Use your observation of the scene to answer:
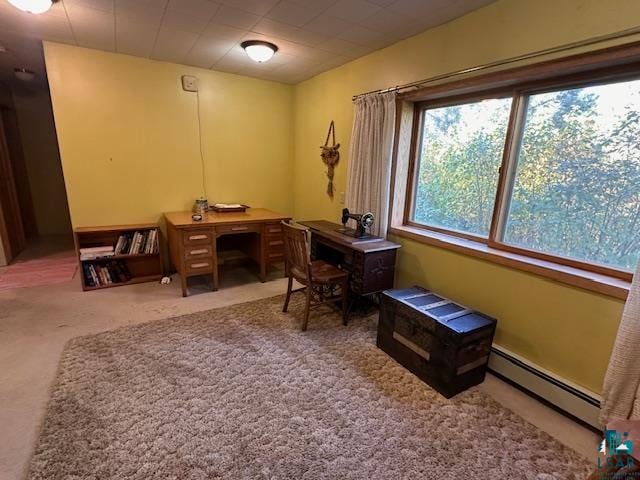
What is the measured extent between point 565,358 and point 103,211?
4.18m

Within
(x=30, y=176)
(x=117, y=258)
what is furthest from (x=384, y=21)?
(x=30, y=176)

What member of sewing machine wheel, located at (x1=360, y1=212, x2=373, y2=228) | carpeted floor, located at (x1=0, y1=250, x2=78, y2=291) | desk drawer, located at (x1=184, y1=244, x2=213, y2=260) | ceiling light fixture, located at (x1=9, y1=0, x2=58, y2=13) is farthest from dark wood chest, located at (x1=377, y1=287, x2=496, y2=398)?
carpeted floor, located at (x1=0, y1=250, x2=78, y2=291)

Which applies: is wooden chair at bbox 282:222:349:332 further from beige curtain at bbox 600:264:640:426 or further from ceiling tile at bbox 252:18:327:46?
beige curtain at bbox 600:264:640:426

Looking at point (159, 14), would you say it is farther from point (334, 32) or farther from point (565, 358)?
point (565, 358)

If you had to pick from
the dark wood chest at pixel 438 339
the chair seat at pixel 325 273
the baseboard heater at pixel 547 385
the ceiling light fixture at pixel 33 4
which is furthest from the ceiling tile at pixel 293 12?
the baseboard heater at pixel 547 385

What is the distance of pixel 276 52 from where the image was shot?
9.63 feet

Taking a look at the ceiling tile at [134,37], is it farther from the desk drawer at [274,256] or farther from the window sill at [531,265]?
the window sill at [531,265]

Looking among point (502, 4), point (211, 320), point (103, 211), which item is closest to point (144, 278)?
point (103, 211)

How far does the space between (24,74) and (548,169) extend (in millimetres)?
5547

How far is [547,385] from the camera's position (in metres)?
1.83

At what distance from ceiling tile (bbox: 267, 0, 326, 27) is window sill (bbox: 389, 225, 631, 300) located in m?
1.81

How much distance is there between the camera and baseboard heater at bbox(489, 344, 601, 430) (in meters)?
1.67

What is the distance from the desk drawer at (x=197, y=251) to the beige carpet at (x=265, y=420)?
920mm

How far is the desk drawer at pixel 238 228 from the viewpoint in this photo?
3.19 m
